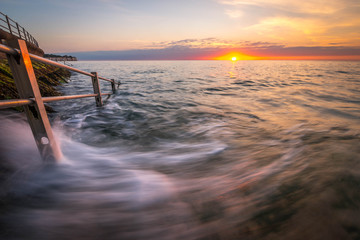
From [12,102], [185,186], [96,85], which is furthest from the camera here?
[96,85]

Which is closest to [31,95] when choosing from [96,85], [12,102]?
[12,102]

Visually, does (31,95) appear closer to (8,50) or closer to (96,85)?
(8,50)

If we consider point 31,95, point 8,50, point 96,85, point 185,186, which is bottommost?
point 185,186

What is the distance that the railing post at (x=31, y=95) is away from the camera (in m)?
1.67

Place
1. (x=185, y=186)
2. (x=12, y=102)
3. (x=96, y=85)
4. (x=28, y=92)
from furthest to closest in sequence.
Answer: (x=96, y=85) < (x=185, y=186) < (x=28, y=92) < (x=12, y=102)

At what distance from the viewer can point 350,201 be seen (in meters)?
1.37

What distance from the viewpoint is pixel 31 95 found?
1764mm

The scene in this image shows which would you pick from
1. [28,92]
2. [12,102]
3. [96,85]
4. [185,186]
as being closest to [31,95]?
[28,92]

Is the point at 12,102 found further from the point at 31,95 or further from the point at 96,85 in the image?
the point at 96,85

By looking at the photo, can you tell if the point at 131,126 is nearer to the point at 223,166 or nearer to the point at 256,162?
the point at 223,166

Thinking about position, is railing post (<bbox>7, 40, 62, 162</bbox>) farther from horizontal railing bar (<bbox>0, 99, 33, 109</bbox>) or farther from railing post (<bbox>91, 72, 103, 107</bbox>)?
railing post (<bbox>91, 72, 103, 107</bbox>)

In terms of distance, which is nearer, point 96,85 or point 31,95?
point 31,95

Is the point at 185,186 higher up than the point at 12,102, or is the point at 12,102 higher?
the point at 12,102

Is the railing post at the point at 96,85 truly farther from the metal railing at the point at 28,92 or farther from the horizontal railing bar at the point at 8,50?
the horizontal railing bar at the point at 8,50
